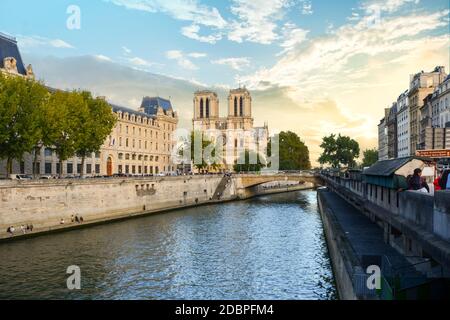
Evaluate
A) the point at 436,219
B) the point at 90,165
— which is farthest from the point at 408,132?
the point at 436,219

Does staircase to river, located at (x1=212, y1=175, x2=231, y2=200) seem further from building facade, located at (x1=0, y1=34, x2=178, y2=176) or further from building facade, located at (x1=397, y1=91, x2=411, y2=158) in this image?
building facade, located at (x1=397, y1=91, x2=411, y2=158)

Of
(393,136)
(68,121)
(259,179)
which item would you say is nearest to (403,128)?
(393,136)

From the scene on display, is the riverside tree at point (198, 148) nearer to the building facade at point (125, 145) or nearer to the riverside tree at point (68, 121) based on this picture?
the building facade at point (125, 145)

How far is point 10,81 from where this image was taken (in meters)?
48.6

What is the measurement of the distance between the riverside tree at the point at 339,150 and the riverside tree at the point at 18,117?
123 meters

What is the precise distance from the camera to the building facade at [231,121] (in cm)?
16738

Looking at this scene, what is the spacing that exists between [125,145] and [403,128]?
59277mm

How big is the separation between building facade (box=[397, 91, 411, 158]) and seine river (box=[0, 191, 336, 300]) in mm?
53413

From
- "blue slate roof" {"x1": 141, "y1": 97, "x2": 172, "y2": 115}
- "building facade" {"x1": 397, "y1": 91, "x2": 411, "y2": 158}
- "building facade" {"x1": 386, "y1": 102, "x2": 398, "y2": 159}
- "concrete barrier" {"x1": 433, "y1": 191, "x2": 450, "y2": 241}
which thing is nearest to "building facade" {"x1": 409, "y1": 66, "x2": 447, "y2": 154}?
"building facade" {"x1": 397, "y1": 91, "x2": 411, "y2": 158}

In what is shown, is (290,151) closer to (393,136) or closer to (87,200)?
(393,136)

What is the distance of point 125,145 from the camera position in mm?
95000

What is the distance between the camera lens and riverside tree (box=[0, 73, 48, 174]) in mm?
46469

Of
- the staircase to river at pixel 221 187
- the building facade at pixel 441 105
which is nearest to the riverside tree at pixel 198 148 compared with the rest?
the staircase to river at pixel 221 187
